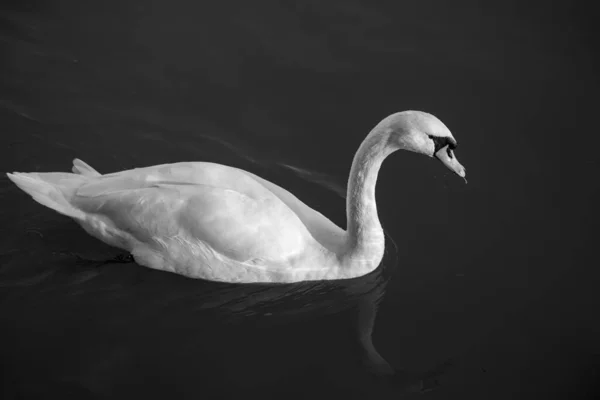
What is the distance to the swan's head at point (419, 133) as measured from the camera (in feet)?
21.4

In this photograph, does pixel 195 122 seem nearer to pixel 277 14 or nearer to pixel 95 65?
pixel 95 65

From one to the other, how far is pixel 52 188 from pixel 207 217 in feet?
5.71

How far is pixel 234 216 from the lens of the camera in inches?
265

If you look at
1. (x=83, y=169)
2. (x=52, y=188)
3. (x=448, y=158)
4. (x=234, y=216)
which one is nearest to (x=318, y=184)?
(x=234, y=216)

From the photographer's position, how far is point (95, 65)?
10117 millimetres

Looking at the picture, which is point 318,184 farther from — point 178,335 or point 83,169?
point 178,335

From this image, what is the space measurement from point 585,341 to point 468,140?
3.34 m

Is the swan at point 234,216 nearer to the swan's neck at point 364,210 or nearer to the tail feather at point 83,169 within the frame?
the swan's neck at point 364,210

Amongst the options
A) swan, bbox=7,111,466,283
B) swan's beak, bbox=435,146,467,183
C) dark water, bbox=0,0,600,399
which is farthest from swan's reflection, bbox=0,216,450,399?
swan's beak, bbox=435,146,467,183

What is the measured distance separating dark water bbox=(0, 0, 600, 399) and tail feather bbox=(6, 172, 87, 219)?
382 millimetres

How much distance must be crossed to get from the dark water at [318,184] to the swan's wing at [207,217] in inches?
16.8

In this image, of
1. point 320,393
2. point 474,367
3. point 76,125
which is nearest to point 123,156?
point 76,125

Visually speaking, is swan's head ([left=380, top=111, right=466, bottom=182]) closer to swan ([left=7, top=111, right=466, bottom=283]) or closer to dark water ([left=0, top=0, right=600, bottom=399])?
swan ([left=7, top=111, right=466, bottom=283])

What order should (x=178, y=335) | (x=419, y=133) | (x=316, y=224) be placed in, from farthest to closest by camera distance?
(x=316, y=224) → (x=419, y=133) → (x=178, y=335)
